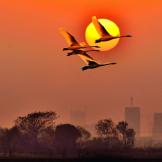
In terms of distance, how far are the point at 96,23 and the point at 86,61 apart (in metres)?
6.74

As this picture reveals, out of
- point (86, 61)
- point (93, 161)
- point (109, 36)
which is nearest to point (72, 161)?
point (93, 161)

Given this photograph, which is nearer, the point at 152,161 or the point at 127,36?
the point at 127,36

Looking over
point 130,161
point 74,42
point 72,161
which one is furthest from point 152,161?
point 74,42

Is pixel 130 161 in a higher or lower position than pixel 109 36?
lower

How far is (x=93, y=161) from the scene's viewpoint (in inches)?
4921

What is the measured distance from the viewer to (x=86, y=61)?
114m

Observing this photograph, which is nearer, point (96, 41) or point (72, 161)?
point (96, 41)

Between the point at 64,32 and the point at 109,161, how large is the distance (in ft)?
75.2

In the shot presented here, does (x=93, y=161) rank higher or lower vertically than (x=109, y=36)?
lower

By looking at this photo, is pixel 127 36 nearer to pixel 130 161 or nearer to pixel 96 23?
pixel 96 23

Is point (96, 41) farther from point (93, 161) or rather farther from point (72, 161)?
point (72, 161)

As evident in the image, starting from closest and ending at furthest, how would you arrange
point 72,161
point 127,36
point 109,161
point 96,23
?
point 127,36
point 96,23
point 109,161
point 72,161

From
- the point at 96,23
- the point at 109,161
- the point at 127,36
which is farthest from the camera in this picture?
the point at 109,161

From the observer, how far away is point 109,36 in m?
104
